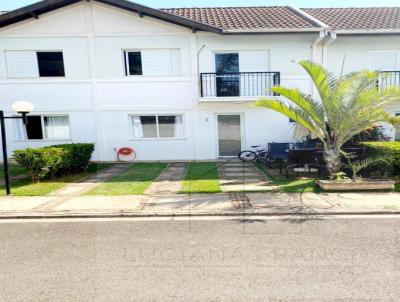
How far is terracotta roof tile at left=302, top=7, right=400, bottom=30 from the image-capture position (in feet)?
39.7

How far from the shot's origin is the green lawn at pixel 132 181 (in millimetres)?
7141

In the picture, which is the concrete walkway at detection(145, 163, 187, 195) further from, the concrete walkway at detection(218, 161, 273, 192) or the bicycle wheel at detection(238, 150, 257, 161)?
the bicycle wheel at detection(238, 150, 257, 161)

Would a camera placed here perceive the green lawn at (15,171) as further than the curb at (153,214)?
Yes

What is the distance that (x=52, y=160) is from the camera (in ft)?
27.3

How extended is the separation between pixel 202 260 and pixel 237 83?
9961 millimetres

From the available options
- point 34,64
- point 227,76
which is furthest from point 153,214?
point 34,64

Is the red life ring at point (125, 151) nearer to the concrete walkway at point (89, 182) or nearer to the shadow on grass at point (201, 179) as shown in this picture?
the concrete walkway at point (89, 182)

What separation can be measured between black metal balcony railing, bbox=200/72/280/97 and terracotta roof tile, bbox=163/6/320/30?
6.51 feet

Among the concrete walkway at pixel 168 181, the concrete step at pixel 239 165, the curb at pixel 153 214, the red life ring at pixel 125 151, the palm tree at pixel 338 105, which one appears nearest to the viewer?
the curb at pixel 153 214

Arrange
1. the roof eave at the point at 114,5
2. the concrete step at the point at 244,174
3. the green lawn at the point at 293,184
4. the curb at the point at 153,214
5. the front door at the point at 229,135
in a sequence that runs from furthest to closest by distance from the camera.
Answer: the front door at the point at 229,135
the roof eave at the point at 114,5
the concrete step at the point at 244,174
the green lawn at the point at 293,184
the curb at the point at 153,214

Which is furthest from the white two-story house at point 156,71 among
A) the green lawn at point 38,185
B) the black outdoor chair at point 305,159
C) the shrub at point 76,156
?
the black outdoor chair at point 305,159

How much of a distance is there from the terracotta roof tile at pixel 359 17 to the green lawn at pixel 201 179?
862 centimetres

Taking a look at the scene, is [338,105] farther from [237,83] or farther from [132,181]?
[132,181]

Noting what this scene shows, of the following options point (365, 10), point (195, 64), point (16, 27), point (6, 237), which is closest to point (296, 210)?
point (6, 237)
